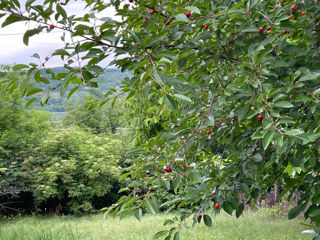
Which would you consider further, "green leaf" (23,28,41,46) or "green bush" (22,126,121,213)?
"green bush" (22,126,121,213)

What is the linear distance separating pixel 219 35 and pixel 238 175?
752 millimetres

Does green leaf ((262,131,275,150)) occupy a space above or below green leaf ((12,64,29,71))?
below

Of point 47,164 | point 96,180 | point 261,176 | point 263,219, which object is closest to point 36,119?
point 47,164

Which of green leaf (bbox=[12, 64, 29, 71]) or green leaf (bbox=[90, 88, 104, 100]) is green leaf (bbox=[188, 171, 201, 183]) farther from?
green leaf (bbox=[12, 64, 29, 71])

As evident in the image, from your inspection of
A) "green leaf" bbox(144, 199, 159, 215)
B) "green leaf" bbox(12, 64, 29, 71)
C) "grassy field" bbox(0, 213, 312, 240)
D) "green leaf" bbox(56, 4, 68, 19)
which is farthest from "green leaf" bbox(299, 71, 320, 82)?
"grassy field" bbox(0, 213, 312, 240)

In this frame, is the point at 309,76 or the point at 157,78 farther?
the point at 309,76

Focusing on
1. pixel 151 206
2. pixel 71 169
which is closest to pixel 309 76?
pixel 151 206

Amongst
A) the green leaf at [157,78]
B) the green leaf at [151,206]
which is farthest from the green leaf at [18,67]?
the green leaf at [151,206]

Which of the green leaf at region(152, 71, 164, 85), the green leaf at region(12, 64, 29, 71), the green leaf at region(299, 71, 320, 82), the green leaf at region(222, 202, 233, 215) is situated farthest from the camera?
the green leaf at region(222, 202, 233, 215)

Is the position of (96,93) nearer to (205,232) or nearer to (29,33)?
(29,33)

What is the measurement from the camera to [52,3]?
1260 millimetres

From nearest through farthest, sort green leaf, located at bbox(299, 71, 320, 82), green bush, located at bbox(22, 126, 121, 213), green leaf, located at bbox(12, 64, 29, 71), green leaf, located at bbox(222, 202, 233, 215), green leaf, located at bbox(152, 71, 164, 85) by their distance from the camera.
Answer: green leaf, located at bbox(152, 71, 164, 85) → green leaf, located at bbox(12, 64, 29, 71) → green leaf, located at bbox(299, 71, 320, 82) → green leaf, located at bbox(222, 202, 233, 215) → green bush, located at bbox(22, 126, 121, 213)

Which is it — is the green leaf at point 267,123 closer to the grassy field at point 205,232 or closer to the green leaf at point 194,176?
the green leaf at point 194,176

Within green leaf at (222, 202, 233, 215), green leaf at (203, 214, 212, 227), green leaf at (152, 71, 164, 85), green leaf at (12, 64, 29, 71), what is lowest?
green leaf at (203, 214, 212, 227)
